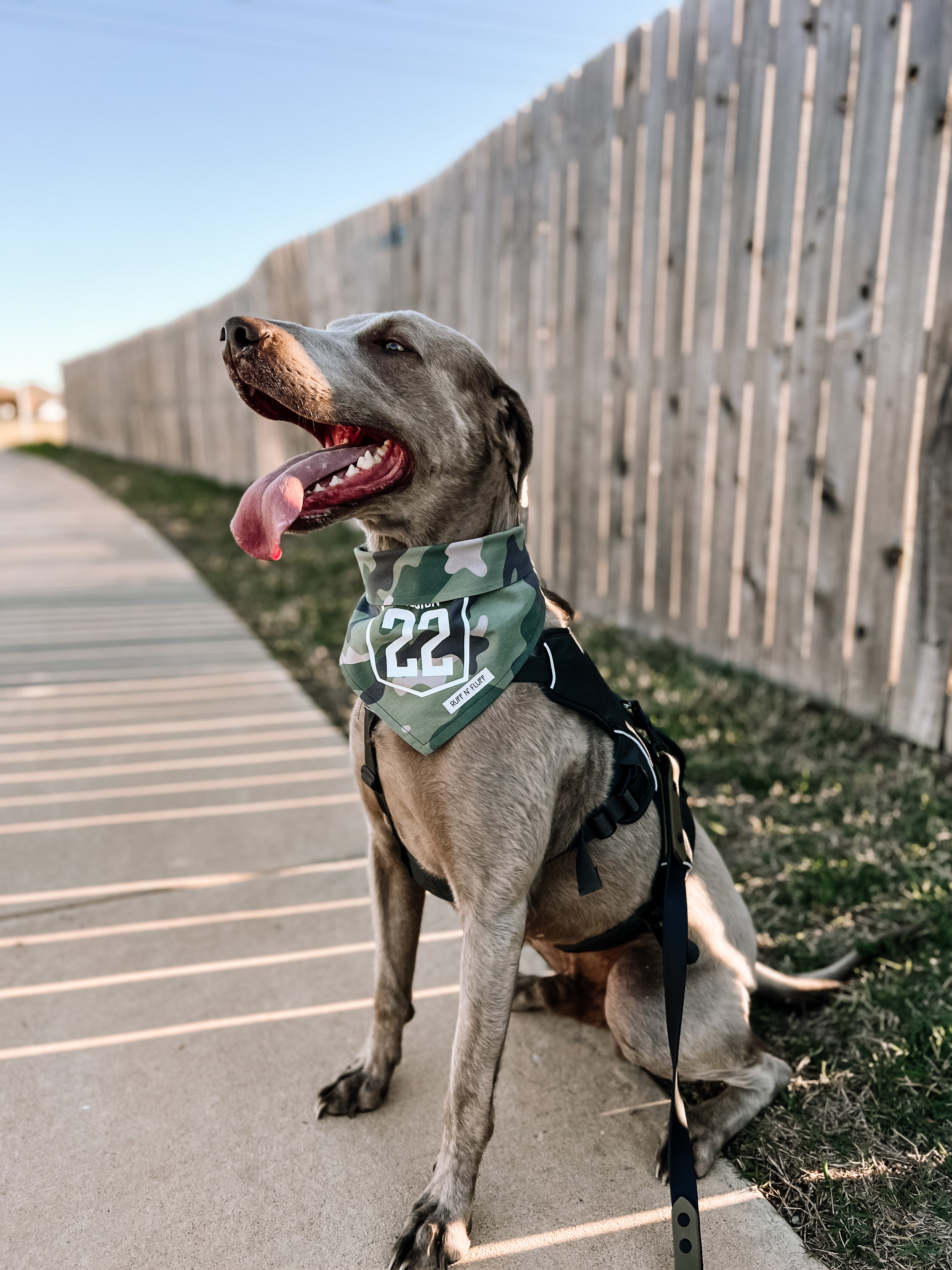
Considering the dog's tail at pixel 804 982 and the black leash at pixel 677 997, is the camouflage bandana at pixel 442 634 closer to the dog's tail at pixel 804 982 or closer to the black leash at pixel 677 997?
the black leash at pixel 677 997

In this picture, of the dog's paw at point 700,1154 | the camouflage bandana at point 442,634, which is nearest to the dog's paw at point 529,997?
the dog's paw at point 700,1154

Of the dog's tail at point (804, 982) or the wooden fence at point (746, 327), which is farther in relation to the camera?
the wooden fence at point (746, 327)

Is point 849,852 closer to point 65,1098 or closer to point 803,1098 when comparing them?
point 803,1098

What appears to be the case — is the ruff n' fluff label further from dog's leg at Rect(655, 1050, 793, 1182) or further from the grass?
the grass

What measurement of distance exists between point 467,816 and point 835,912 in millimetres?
1608

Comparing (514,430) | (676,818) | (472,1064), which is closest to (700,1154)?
(472,1064)

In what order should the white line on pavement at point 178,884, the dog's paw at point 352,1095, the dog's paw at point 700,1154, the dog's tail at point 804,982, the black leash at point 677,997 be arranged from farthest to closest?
the white line on pavement at point 178,884 < the dog's tail at point 804,982 < the dog's paw at point 352,1095 < the dog's paw at point 700,1154 < the black leash at point 677,997

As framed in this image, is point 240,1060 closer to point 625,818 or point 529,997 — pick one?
point 529,997

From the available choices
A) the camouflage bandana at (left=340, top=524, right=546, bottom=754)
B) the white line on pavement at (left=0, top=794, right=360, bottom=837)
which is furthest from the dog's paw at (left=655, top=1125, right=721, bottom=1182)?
the white line on pavement at (left=0, top=794, right=360, bottom=837)

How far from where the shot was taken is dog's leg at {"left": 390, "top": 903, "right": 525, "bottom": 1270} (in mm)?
1740

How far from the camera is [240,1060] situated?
7.42ft

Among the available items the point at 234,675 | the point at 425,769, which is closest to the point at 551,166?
the point at 234,675

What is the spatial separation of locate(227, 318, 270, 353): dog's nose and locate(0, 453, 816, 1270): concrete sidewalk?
5.67 ft

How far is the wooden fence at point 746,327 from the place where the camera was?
3.59m
